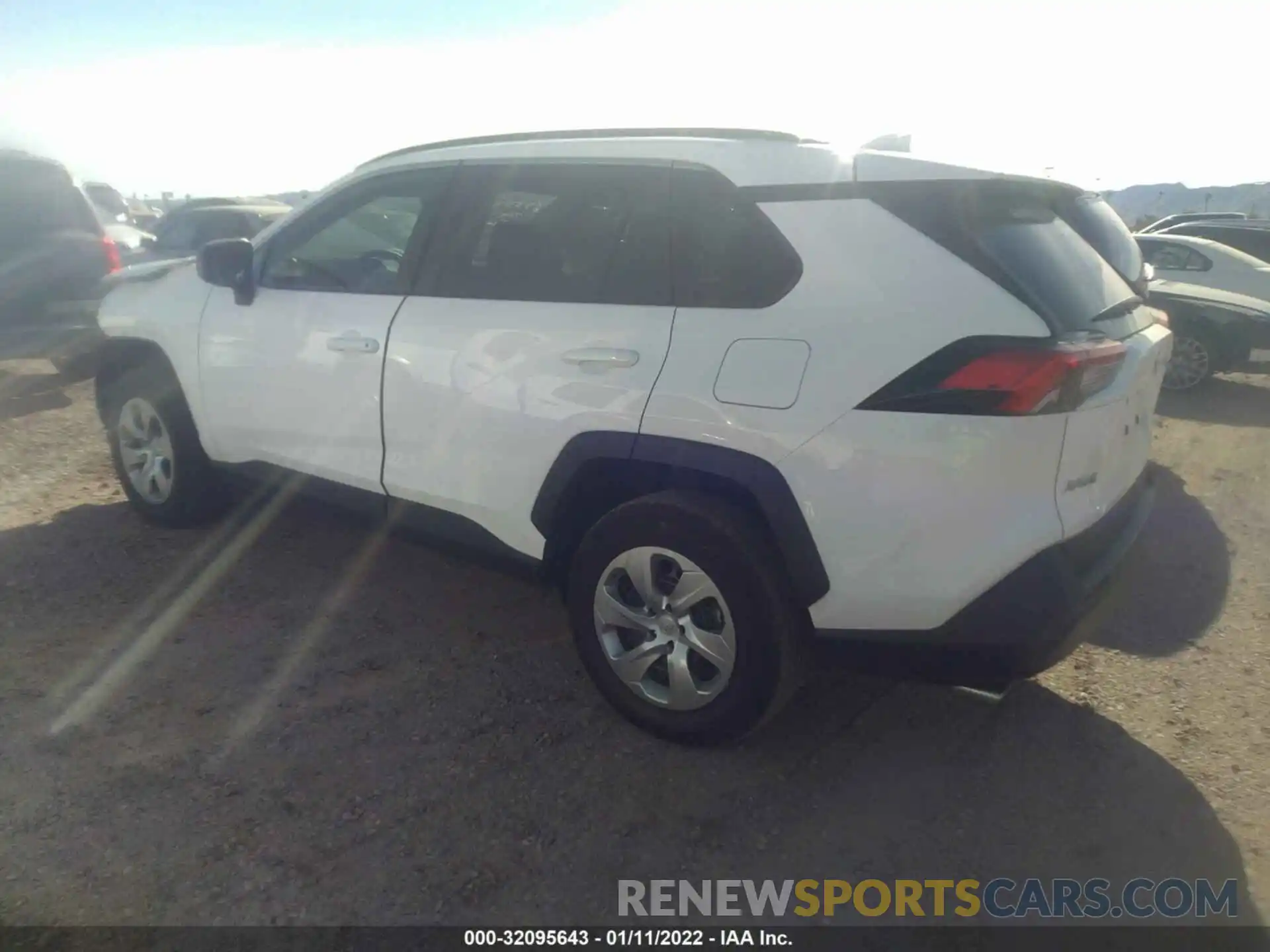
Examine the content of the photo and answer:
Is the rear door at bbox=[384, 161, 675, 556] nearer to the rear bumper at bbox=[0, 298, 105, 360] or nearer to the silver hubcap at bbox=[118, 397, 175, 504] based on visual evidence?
the silver hubcap at bbox=[118, 397, 175, 504]

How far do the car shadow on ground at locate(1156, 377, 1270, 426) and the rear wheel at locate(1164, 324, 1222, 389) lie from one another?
145 millimetres

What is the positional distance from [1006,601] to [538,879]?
1.43 meters

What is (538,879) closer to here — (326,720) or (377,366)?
(326,720)

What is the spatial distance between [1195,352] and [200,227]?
11.0 m

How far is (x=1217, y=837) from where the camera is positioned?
274 cm

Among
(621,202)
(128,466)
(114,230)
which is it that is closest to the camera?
(621,202)

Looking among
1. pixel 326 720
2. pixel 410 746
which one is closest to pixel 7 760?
pixel 326 720

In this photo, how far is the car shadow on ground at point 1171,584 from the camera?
3.83m

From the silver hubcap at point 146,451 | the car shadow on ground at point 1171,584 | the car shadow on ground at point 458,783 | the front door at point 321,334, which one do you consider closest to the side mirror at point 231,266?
the front door at point 321,334

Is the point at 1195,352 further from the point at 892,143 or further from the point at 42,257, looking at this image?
the point at 42,257

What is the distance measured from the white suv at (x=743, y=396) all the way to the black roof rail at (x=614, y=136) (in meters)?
0.03

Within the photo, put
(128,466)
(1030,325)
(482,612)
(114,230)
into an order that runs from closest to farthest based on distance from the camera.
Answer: (1030,325) < (482,612) < (128,466) < (114,230)

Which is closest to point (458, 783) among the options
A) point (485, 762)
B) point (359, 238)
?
point (485, 762)

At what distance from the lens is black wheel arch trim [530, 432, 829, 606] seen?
272 centimetres
